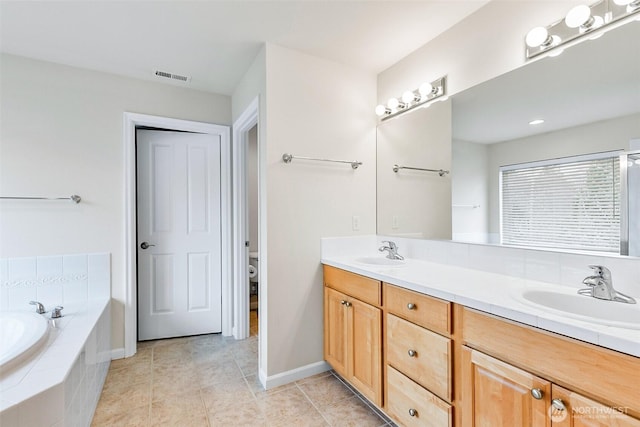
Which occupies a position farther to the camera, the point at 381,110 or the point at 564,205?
the point at 381,110

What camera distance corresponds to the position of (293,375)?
2051 millimetres

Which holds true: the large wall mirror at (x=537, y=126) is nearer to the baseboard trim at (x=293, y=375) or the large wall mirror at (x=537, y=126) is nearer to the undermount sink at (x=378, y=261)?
the undermount sink at (x=378, y=261)

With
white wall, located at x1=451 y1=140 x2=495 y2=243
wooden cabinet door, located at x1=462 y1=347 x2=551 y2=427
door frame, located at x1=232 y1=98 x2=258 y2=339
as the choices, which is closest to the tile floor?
door frame, located at x1=232 y1=98 x2=258 y2=339

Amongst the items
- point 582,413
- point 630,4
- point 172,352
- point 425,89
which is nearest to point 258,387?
point 172,352

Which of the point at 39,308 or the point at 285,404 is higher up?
the point at 39,308

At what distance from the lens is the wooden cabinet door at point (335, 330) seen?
1917 mm

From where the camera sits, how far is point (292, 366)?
2.06 meters

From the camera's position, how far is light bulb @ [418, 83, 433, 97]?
6.42 feet

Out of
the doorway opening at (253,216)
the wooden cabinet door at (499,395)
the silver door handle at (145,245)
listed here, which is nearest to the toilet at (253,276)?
the doorway opening at (253,216)

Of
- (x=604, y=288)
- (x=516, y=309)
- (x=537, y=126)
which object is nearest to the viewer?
(x=516, y=309)

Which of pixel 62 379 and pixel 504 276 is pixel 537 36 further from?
pixel 62 379

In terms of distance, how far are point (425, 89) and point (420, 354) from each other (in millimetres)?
1607

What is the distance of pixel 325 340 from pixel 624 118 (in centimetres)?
199

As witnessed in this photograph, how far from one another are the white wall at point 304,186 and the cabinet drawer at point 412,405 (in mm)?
737
